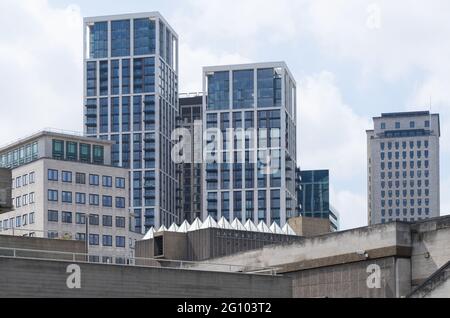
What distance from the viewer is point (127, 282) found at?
63.6 m

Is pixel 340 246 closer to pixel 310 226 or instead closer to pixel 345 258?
pixel 345 258

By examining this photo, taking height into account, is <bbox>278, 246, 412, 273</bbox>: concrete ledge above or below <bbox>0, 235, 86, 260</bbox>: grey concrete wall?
below

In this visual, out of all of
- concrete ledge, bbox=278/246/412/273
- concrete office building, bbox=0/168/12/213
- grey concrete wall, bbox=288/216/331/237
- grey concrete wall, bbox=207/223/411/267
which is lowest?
concrete ledge, bbox=278/246/412/273

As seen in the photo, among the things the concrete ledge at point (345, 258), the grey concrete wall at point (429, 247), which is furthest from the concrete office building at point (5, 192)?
the grey concrete wall at point (429, 247)

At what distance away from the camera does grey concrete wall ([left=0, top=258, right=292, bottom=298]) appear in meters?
58.8

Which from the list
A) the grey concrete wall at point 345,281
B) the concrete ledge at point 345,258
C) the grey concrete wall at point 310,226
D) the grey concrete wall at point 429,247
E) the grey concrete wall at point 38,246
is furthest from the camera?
the grey concrete wall at point 310,226

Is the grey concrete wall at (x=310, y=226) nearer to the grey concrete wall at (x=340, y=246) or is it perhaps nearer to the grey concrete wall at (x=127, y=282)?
the grey concrete wall at (x=340, y=246)

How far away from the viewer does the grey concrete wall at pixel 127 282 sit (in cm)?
5884

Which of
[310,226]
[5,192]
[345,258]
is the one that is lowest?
[345,258]

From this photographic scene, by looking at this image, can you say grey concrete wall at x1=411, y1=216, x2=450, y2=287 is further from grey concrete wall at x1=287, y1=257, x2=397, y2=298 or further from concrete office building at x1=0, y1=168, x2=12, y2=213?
concrete office building at x1=0, y1=168, x2=12, y2=213

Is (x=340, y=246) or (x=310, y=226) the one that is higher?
(x=310, y=226)

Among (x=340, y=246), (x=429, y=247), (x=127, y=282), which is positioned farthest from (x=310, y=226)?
(x=127, y=282)

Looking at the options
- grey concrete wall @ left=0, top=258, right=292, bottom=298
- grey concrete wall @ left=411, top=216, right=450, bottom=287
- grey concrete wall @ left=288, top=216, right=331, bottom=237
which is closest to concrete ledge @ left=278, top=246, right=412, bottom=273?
grey concrete wall @ left=411, top=216, right=450, bottom=287
